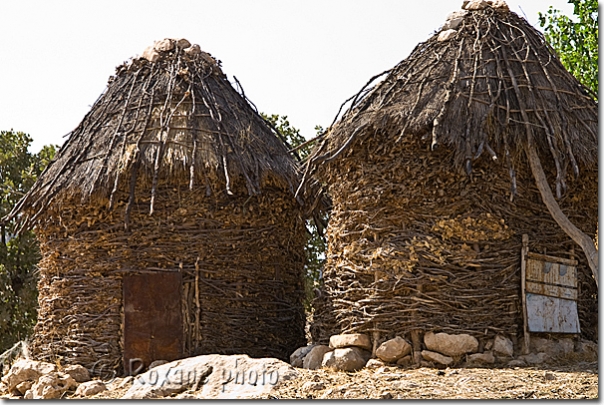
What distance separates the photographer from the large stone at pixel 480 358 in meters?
10.7

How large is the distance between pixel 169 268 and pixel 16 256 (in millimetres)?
6874

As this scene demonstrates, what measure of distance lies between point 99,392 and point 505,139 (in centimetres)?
544

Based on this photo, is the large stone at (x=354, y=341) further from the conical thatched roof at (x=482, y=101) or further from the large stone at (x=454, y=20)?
the large stone at (x=454, y=20)

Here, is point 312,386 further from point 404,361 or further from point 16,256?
point 16,256

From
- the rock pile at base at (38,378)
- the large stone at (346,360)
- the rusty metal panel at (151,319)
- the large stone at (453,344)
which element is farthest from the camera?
the rusty metal panel at (151,319)

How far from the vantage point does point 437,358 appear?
10766 millimetres

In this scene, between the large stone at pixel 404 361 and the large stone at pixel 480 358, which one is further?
the large stone at pixel 404 361

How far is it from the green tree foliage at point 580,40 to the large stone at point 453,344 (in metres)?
7.98

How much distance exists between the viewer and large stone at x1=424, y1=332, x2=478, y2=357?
424 inches

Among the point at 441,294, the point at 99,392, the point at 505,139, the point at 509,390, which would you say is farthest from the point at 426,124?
the point at 99,392

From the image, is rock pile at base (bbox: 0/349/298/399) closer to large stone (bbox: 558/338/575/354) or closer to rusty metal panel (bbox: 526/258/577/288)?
rusty metal panel (bbox: 526/258/577/288)

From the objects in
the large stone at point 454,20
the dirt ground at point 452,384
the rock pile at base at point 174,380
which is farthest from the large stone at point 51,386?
the large stone at point 454,20

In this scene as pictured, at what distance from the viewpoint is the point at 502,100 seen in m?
11.6

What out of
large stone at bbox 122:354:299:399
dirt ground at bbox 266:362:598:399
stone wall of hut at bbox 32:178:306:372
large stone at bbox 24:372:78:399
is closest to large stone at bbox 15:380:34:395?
large stone at bbox 24:372:78:399
